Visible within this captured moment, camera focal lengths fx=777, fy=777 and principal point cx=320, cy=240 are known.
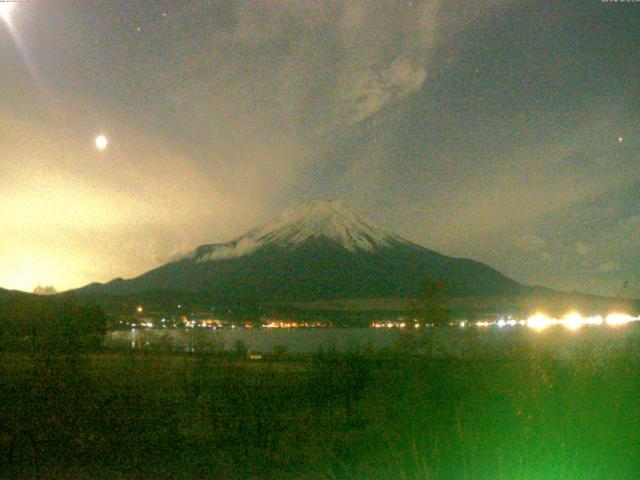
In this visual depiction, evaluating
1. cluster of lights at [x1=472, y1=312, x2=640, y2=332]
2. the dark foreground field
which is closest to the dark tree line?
the dark foreground field

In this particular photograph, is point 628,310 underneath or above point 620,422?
above

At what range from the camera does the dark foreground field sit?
8648 mm

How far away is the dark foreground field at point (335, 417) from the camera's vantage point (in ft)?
28.4

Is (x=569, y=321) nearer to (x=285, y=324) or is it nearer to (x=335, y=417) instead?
(x=335, y=417)

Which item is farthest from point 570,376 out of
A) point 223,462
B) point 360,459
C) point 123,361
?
point 123,361

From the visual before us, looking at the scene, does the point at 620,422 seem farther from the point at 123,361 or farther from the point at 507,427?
the point at 123,361

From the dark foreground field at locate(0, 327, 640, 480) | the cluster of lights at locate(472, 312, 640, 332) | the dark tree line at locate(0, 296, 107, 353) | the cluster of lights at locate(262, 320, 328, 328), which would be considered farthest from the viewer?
the cluster of lights at locate(262, 320, 328, 328)

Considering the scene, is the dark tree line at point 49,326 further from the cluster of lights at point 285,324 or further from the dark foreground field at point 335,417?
the cluster of lights at point 285,324

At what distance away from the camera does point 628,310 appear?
24.8 m

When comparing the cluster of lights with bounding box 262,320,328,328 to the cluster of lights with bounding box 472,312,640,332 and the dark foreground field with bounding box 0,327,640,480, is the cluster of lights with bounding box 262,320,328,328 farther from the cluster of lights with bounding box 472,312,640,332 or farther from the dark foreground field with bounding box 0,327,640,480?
the dark foreground field with bounding box 0,327,640,480

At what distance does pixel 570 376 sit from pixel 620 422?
8.29 ft

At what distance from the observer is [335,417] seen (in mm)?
14789

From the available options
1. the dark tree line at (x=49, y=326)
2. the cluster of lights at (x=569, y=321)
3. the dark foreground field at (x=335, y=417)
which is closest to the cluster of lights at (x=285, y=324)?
the cluster of lights at (x=569, y=321)

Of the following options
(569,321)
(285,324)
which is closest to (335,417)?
(569,321)
